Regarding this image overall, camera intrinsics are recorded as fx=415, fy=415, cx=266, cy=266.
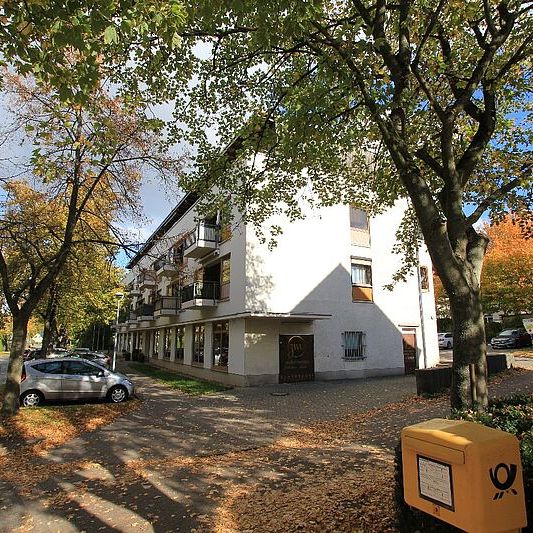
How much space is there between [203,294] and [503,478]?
18679mm

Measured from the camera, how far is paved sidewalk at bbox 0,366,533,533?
5.21 meters

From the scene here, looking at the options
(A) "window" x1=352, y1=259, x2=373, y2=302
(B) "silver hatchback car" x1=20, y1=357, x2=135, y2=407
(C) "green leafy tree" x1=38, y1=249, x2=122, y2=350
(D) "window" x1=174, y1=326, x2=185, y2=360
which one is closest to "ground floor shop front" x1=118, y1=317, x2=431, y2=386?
(A) "window" x1=352, y1=259, x2=373, y2=302

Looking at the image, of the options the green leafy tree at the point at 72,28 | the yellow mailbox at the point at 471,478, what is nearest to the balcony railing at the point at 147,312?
the green leafy tree at the point at 72,28

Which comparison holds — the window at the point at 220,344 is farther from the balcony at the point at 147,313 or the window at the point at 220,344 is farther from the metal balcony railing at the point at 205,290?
the balcony at the point at 147,313

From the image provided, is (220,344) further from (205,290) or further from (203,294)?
(205,290)

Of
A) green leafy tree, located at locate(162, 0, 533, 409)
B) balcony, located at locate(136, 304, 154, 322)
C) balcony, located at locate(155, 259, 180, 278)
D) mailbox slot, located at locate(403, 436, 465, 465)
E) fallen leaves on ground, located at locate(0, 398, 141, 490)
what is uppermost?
green leafy tree, located at locate(162, 0, 533, 409)

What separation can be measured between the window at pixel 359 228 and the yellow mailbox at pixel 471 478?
19.3 meters

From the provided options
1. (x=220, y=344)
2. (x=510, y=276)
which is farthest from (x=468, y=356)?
(x=510, y=276)

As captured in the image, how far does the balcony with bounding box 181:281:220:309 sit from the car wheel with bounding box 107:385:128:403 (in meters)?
6.53

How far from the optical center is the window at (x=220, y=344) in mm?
19766

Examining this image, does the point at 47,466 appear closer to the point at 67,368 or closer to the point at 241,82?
the point at 67,368

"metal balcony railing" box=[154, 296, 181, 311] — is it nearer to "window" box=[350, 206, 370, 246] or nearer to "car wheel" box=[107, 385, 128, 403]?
"window" box=[350, 206, 370, 246]

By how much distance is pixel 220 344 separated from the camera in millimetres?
20516

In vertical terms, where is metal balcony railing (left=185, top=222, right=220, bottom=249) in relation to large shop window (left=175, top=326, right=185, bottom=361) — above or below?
above
